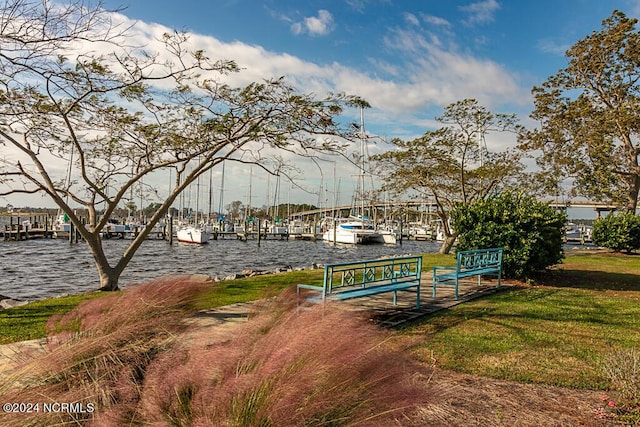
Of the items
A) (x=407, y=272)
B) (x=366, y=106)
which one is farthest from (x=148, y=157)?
(x=407, y=272)

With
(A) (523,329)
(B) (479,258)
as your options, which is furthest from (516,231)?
(A) (523,329)

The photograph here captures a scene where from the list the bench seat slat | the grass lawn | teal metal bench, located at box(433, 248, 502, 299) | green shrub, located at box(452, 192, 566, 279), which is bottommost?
the grass lawn

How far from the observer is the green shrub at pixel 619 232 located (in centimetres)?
2264

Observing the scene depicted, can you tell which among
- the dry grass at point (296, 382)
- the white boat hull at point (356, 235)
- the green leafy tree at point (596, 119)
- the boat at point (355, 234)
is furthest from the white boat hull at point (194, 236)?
the dry grass at point (296, 382)

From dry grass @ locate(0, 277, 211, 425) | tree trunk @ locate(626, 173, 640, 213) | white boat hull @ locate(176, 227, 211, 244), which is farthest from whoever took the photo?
white boat hull @ locate(176, 227, 211, 244)

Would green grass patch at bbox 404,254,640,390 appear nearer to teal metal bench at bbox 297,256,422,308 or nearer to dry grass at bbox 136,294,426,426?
teal metal bench at bbox 297,256,422,308

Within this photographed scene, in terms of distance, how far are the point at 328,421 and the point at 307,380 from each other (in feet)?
0.79

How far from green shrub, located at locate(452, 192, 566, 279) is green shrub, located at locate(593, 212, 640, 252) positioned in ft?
43.1

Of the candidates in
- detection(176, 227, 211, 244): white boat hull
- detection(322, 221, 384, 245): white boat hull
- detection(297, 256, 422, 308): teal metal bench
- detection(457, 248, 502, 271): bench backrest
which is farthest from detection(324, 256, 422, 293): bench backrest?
detection(322, 221, 384, 245): white boat hull

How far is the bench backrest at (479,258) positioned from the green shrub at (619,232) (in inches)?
614

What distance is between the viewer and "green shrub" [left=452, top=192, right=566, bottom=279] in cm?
1148

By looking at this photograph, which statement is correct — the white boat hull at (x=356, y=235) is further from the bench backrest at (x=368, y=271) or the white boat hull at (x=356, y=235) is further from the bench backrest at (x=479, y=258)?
the bench backrest at (x=368, y=271)

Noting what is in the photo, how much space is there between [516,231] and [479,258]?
1586mm

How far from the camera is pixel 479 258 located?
35.3 ft
